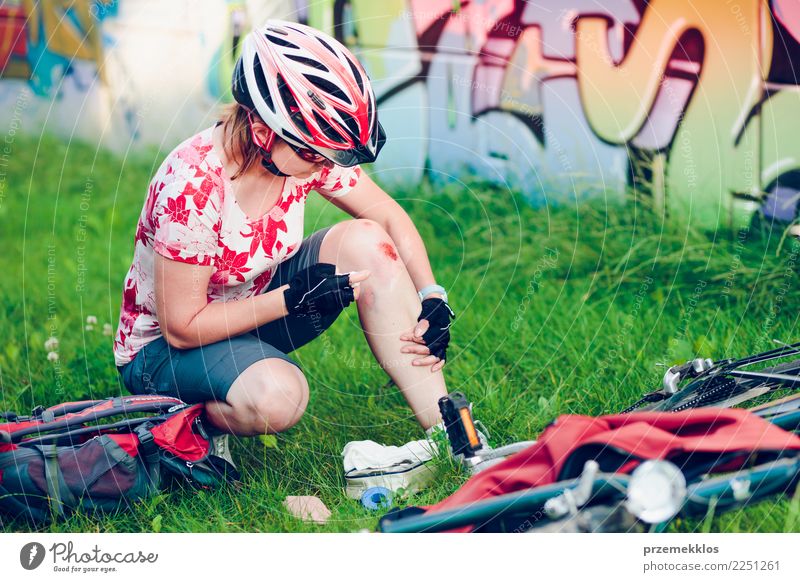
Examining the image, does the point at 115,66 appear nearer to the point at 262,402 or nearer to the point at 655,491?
the point at 262,402

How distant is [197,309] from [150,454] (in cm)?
39

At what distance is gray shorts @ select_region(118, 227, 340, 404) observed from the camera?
2.40 m

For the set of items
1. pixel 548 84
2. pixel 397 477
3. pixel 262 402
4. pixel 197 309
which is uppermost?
pixel 548 84

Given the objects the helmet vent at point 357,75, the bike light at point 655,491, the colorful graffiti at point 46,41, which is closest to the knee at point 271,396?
the helmet vent at point 357,75

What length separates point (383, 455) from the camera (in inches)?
98.2

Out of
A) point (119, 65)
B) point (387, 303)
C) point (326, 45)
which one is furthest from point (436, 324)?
point (119, 65)

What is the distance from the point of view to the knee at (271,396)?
7.75ft

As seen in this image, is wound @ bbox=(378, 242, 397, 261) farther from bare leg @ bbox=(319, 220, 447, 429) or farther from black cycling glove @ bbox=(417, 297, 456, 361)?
black cycling glove @ bbox=(417, 297, 456, 361)

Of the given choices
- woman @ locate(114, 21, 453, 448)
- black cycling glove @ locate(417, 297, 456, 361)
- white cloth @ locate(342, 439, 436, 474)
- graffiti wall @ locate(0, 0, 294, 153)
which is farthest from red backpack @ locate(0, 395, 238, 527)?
graffiti wall @ locate(0, 0, 294, 153)

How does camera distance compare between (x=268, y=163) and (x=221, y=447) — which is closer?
(x=268, y=163)

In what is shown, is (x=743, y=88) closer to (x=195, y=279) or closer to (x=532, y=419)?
(x=532, y=419)

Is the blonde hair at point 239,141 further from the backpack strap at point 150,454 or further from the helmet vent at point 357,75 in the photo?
the backpack strap at point 150,454

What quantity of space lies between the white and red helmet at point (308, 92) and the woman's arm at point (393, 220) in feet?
0.82

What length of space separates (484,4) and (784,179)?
1208 mm
